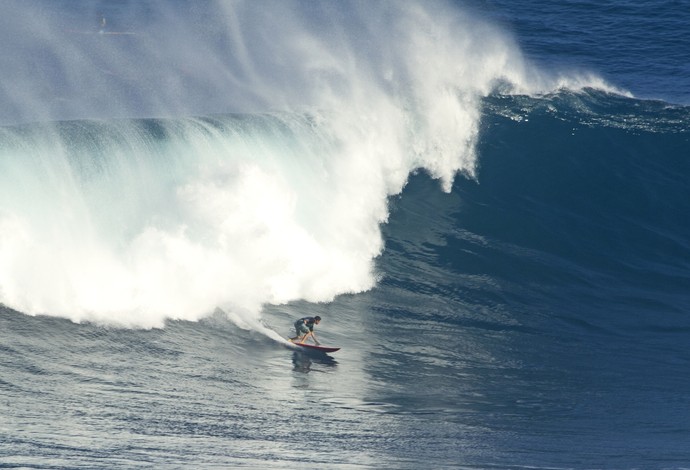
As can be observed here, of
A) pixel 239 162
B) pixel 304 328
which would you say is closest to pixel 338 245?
pixel 239 162

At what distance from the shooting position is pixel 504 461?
14648mm

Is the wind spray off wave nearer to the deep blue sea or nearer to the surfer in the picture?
the deep blue sea

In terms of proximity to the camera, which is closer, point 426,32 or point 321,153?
point 321,153

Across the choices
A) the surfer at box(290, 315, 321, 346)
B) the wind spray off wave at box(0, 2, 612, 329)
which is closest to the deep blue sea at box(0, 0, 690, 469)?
the wind spray off wave at box(0, 2, 612, 329)

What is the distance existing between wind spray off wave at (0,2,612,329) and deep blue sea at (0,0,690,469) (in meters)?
0.06

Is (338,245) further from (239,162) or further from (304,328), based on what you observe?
(304,328)

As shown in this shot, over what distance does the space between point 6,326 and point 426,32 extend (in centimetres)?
1759

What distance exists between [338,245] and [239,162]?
9.55ft

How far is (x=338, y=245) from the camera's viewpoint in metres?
23.4

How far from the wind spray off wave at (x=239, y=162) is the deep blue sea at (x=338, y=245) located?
62 millimetres

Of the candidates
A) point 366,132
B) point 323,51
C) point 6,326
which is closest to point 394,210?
point 366,132

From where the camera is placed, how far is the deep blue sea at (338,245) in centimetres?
1562

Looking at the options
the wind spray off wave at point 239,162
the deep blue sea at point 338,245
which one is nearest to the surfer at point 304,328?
the deep blue sea at point 338,245

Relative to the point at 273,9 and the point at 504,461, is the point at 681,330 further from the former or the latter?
the point at 273,9
